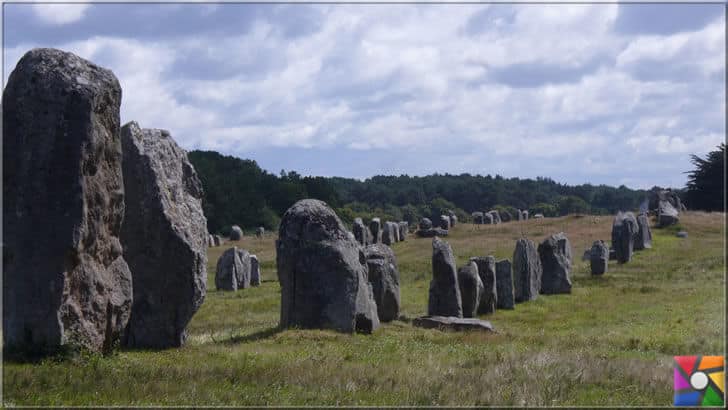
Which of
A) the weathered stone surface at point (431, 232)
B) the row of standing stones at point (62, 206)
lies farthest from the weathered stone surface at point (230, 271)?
the weathered stone surface at point (431, 232)

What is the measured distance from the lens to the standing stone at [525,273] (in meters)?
30.8

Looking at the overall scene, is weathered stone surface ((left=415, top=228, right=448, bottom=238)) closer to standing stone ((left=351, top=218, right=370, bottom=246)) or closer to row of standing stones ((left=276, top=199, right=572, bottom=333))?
standing stone ((left=351, top=218, right=370, bottom=246))

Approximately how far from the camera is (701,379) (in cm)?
884

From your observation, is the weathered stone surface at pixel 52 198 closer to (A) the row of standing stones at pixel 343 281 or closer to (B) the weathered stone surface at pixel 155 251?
(B) the weathered stone surface at pixel 155 251

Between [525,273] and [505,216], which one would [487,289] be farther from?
[505,216]

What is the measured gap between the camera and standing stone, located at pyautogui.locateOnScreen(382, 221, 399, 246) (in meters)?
59.9

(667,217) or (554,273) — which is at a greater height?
(667,217)

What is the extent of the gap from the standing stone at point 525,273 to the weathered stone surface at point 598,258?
8.20 metres

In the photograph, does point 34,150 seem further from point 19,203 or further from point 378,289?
point 378,289

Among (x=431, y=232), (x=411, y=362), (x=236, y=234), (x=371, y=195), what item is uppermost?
(x=371, y=195)

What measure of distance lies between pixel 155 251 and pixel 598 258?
28.7m

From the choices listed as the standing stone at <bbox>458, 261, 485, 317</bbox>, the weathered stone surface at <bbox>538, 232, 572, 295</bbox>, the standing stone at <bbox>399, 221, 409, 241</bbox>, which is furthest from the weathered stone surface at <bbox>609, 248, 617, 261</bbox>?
the standing stone at <bbox>458, 261, 485, 317</bbox>

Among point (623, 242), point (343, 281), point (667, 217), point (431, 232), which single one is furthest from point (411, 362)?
point (667, 217)

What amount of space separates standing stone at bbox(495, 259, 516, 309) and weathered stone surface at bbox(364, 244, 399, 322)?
638 centimetres
